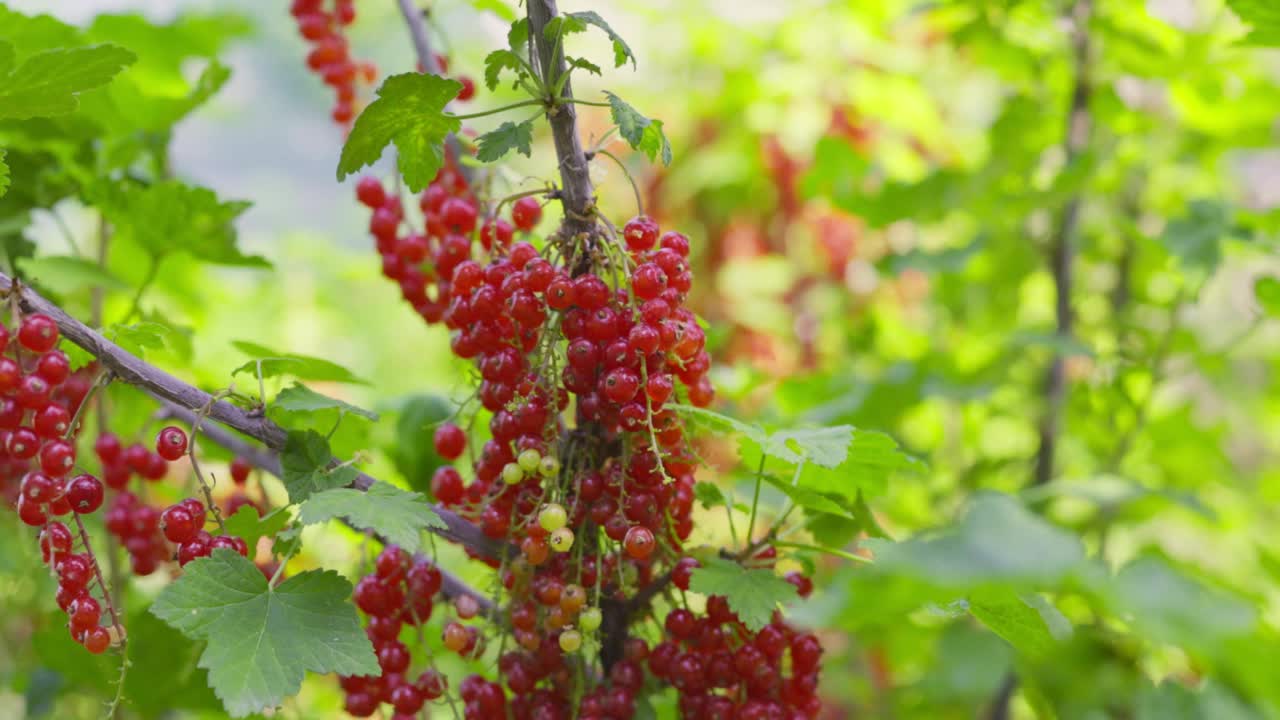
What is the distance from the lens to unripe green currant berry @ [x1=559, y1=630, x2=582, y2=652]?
61cm

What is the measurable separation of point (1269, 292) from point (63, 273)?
3.72 ft

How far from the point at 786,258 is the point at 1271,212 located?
117cm

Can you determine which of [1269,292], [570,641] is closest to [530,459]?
[570,641]

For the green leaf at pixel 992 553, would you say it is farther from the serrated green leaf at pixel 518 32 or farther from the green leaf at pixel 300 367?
the green leaf at pixel 300 367

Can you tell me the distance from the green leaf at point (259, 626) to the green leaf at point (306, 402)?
0.31ft

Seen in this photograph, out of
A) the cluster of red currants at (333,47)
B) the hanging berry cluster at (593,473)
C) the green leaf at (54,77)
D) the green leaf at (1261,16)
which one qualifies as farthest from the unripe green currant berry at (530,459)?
the green leaf at (1261,16)

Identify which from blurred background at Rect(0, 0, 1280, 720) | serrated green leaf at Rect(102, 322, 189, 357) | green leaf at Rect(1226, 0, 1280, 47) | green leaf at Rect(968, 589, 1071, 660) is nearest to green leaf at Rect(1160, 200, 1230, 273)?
blurred background at Rect(0, 0, 1280, 720)

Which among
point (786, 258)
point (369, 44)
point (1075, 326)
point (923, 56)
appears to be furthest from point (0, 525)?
point (369, 44)

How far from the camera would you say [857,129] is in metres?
2.11

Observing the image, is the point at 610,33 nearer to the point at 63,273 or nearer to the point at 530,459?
the point at 530,459

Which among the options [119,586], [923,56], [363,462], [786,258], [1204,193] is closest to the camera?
[363,462]

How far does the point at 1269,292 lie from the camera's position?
3.34 ft

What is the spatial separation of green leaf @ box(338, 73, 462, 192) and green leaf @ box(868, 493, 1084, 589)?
37cm

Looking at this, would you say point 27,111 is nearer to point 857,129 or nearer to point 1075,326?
point 1075,326
